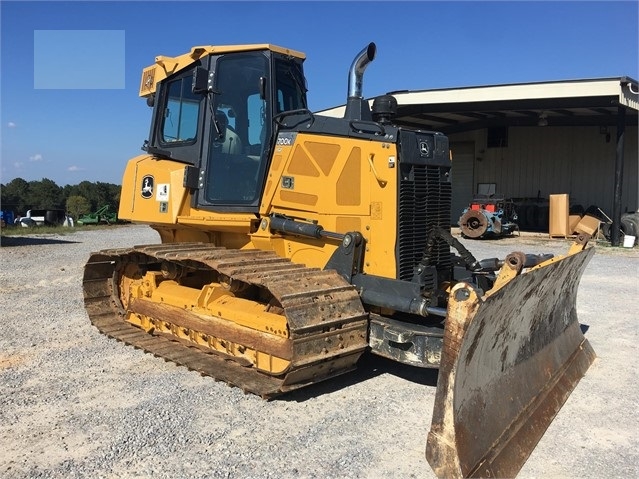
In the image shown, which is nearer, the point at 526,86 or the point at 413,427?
the point at 413,427

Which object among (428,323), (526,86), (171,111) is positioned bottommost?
(428,323)

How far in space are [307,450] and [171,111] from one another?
13.9 feet

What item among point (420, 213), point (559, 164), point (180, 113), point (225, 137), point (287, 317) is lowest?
point (287, 317)

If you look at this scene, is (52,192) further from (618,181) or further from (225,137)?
(225,137)

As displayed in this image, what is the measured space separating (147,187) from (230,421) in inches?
130

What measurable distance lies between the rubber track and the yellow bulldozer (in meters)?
0.02

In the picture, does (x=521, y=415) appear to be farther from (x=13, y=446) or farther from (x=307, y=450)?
(x=13, y=446)

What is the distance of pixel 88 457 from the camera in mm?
3473

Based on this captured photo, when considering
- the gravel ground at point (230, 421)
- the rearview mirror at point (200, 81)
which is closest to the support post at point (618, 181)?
the gravel ground at point (230, 421)

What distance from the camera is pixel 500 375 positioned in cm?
390

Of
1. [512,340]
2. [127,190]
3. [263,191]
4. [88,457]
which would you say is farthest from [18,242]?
[512,340]

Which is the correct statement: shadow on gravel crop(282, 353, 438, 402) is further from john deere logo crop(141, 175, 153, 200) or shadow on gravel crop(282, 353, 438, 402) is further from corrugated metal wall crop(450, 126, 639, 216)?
corrugated metal wall crop(450, 126, 639, 216)

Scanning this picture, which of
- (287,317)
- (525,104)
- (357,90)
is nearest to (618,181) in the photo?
(525,104)

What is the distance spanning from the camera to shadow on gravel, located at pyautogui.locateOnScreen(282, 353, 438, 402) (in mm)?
4570
